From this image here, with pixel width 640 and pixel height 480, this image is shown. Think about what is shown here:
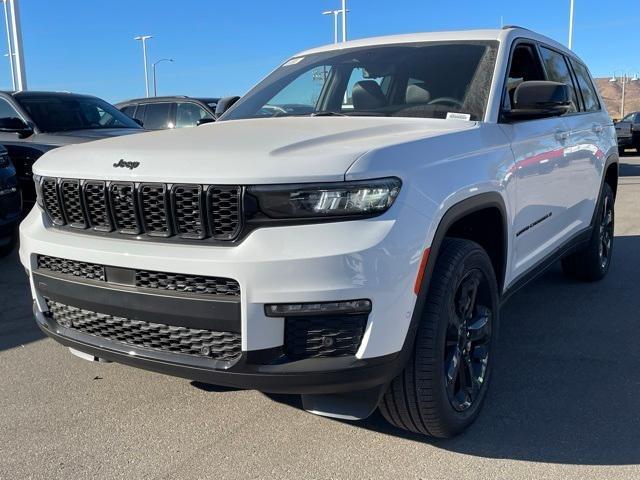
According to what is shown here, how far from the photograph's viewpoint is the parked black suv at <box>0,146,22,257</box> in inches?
230

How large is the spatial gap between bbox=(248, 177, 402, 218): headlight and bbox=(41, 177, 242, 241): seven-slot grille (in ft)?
0.37

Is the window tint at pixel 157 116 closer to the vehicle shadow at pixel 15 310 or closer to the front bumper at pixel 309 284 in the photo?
the vehicle shadow at pixel 15 310

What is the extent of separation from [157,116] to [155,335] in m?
10.0

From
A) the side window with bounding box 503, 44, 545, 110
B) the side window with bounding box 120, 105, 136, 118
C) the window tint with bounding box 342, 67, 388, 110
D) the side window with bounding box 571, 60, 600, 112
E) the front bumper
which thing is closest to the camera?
the front bumper

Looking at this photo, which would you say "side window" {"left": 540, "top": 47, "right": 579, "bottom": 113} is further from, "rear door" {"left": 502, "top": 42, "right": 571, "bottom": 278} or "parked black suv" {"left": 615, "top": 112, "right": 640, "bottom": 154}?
"parked black suv" {"left": 615, "top": 112, "right": 640, "bottom": 154}

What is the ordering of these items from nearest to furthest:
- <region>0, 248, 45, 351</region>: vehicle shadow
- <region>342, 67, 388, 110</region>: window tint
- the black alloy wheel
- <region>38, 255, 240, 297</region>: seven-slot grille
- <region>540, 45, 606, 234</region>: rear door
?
<region>38, 255, 240, 297</region>: seven-slot grille → the black alloy wheel → <region>342, 67, 388, 110</region>: window tint → <region>540, 45, 606, 234</region>: rear door → <region>0, 248, 45, 351</region>: vehicle shadow

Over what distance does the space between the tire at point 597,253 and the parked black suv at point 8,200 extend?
5.09m

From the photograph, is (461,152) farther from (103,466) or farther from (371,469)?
(103,466)

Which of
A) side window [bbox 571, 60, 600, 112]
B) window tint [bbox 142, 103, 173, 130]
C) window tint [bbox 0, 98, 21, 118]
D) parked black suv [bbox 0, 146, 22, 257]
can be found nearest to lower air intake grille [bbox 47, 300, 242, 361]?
parked black suv [bbox 0, 146, 22, 257]

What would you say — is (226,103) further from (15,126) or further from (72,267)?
(15,126)

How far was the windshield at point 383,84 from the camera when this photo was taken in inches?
134

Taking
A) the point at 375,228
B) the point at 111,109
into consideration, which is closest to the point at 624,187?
the point at 111,109

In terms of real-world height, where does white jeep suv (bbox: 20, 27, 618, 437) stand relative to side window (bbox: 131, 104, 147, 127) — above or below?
above

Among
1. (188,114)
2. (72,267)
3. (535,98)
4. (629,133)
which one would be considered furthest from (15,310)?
(629,133)
